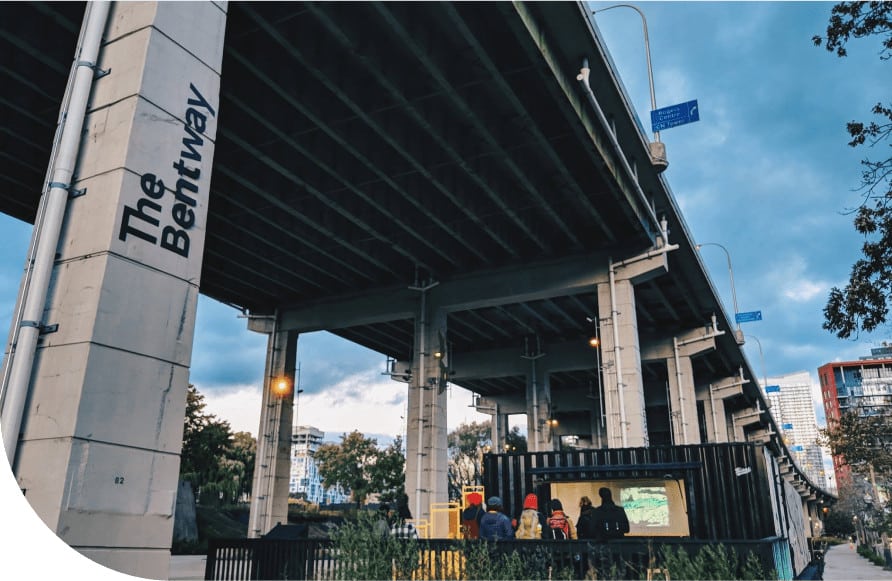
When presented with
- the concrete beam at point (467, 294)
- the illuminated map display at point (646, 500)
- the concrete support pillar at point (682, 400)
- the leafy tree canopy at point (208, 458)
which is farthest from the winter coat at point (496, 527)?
the leafy tree canopy at point (208, 458)

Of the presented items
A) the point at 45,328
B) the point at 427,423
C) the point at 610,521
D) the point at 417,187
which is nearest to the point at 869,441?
the point at 427,423

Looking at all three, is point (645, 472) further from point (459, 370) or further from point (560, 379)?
point (560, 379)

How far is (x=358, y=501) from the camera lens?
222 ft

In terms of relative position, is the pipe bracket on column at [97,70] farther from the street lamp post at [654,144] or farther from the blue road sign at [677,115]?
the street lamp post at [654,144]

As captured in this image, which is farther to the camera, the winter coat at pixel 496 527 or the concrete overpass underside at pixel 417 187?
the concrete overpass underside at pixel 417 187

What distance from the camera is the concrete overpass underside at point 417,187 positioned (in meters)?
16.0

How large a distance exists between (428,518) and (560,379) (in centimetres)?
2657

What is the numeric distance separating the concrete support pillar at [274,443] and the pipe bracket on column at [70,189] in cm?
2657

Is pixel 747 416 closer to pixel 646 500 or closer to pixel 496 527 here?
pixel 646 500

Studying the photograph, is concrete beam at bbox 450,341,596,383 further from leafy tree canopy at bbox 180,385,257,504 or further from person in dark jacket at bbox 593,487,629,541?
person in dark jacket at bbox 593,487,629,541

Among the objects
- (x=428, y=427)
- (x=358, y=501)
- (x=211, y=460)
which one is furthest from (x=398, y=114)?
(x=358, y=501)

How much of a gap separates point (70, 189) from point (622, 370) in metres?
23.3

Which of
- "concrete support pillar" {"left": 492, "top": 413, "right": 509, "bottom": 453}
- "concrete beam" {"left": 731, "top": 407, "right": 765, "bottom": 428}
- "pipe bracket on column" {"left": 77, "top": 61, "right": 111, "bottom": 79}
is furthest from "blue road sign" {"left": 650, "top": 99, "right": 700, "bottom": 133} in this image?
"concrete beam" {"left": 731, "top": 407, "right": 765, "bottom": 428}

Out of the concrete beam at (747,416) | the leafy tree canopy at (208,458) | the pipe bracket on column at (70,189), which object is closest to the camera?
the pipe bracket on column at (70,189)
